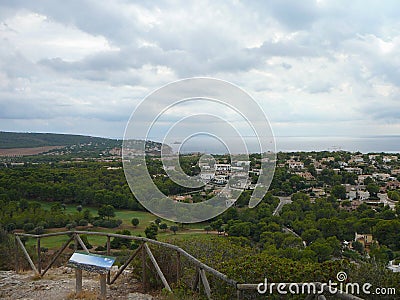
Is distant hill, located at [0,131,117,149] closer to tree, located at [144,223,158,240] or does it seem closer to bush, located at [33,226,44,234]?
bush, located at [33,226,44,234]

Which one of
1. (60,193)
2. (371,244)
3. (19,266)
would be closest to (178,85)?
(19,266)

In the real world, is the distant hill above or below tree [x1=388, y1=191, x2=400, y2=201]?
above

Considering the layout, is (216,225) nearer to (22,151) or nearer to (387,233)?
(387,233)

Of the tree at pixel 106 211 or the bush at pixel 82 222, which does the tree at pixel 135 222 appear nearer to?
the tree at pixel 106 211

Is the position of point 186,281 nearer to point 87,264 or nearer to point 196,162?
point 87,264

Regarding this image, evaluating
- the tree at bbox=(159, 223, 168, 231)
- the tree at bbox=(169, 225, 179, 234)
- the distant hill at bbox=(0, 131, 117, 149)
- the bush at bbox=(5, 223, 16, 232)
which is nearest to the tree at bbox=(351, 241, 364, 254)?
the tree at bbox=(169, 225, 179, 234)

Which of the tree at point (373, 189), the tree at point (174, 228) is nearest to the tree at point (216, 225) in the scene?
the tree at point (174, 228)

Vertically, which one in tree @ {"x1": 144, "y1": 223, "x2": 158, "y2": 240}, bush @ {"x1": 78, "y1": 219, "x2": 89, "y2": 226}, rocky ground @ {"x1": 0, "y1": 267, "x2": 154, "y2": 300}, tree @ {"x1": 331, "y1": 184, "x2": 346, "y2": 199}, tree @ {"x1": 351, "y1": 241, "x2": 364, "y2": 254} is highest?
rocky ground @ {"x1": 0, "y1": 267, "x2": 154, "y2": 300}
